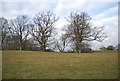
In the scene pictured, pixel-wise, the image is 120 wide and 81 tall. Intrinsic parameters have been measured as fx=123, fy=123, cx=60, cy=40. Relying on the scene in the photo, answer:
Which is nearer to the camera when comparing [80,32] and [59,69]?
[59,69]

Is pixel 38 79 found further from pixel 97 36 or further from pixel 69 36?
pixel 97 36

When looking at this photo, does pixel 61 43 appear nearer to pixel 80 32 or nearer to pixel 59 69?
pixel 80 32

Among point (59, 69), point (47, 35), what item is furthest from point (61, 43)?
point (59, 69)

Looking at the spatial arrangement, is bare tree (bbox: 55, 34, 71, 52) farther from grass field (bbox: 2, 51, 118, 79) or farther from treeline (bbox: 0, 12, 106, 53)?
grass field (bbox: 2, 51, 118, 79)

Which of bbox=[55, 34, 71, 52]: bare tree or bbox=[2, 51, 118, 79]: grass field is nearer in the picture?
bbox=[2, 51, 118, 79]: grass field

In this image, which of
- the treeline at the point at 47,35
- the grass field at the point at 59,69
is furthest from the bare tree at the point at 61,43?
the grass field at the point at 59,69

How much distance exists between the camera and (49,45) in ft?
88.2

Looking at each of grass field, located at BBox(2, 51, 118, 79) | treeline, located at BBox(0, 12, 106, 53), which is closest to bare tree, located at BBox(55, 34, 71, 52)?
treeline, located at BBox(0, 12, 106, 53)

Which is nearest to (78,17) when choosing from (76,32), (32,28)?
(76,32)

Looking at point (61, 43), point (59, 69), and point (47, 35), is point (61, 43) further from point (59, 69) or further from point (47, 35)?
point (59, 69)

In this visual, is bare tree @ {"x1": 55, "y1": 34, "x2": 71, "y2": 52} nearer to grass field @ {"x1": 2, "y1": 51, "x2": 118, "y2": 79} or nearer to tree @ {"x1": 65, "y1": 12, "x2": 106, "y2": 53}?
tree @ {"x1": 65, "y1": 12, "x2": 106, "y2": 53}

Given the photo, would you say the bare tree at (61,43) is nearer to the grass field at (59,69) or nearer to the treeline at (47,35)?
the treeline at (47,35)

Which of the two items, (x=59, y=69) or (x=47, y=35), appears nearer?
(x=59, y=69)

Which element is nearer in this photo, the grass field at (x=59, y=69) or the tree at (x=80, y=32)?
the grass field at (x=59, y=69)
